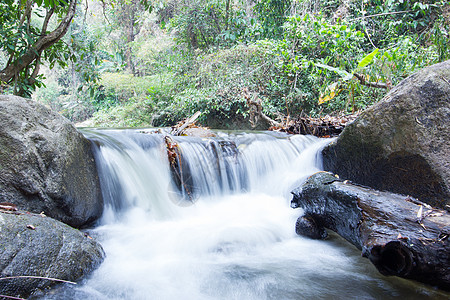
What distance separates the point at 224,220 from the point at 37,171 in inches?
89.4

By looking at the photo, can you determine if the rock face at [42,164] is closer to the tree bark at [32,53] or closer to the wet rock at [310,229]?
the tree bark at [32,53]

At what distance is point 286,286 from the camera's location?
240cm

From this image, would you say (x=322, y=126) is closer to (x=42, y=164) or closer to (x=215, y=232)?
(x=215, y=232)

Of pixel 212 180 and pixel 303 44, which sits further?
pixel 303 44

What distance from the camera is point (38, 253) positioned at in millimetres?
2055

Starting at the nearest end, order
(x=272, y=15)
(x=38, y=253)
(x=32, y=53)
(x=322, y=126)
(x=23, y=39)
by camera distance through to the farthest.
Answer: (x=38, y=253), (x=23, y=39), (x=32, y=53), (x=322, y=126), (x=272, y=15)

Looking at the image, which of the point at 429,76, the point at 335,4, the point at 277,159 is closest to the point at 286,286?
the point at 429,76

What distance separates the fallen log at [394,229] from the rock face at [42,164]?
2.72 m

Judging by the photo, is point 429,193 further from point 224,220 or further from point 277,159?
point 277,159

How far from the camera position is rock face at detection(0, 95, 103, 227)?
2713mm

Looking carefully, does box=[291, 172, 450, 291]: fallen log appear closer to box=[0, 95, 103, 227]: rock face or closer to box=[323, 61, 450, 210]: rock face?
box=[323, 61, 450, 210]: rock face

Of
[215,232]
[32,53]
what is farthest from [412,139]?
[32,53]

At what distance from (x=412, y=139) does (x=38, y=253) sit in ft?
12.2

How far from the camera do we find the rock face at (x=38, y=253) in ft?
6.15
